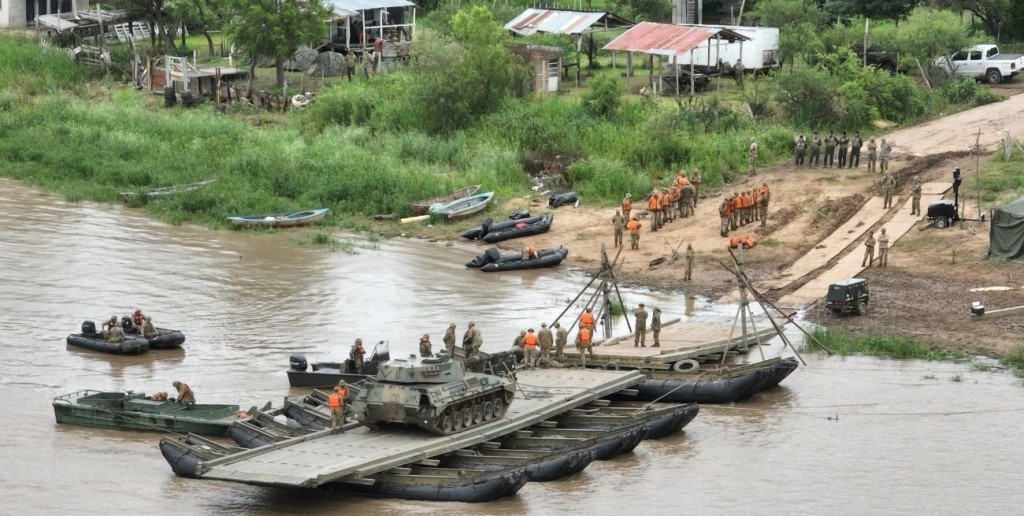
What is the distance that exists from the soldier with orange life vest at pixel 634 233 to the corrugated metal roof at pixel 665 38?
48.8 ft

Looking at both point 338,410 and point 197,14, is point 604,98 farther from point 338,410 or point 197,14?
point 338,410

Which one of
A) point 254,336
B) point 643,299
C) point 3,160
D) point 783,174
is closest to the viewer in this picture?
point 254,336

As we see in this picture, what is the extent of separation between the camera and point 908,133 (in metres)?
55.6

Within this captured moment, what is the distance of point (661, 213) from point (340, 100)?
17.7m

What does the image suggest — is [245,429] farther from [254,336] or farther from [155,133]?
[155,133]

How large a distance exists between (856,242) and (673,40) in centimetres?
1783

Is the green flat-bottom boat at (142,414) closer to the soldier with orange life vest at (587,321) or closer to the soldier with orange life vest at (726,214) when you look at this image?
the soldier with orange life vest at (587,321)


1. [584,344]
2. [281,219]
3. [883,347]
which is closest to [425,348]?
[584,344]

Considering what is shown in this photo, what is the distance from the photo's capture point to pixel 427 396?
93.4 ft

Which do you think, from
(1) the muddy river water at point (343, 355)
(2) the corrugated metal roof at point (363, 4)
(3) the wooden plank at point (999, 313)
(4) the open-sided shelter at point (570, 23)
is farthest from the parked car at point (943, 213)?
(2) the corrugated metal roof at point (363, 4)

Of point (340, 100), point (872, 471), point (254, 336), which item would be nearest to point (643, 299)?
point (254, 336)

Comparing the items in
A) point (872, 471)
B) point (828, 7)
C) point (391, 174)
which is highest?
point (828, 7)

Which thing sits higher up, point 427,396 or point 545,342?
point 427,396

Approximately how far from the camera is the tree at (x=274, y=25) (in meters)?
63.1
